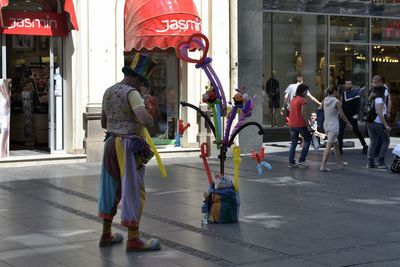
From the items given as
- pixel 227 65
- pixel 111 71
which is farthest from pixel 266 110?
pixel 111 71

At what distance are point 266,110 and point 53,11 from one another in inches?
346

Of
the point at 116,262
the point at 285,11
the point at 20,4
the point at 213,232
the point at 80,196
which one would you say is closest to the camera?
the point at 116,262

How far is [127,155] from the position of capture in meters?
7.05

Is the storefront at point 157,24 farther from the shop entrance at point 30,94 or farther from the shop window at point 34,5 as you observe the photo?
the shop entrance at point 30,94

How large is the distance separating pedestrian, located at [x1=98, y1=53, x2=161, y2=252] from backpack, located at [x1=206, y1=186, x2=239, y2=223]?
1564 mm

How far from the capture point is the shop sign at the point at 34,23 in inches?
575

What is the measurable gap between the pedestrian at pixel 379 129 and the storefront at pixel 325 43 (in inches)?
303

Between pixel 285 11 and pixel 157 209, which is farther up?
pixel 285 11

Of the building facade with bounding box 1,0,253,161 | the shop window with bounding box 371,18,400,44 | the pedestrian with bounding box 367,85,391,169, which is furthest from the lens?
the shop window with bounding box 371,18,400,44

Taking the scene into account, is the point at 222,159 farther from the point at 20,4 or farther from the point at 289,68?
the point at 289,68

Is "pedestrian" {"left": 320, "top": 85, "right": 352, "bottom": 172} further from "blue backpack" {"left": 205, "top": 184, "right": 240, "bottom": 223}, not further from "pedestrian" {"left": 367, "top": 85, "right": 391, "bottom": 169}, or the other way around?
"blue backpack" {"left": 205, "top": 184, "right": 240, "bottom": 223}

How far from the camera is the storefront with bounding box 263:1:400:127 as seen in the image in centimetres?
2214

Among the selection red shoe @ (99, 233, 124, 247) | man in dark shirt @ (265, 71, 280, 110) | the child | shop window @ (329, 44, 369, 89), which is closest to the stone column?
the child

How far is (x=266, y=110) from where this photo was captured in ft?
72.4
